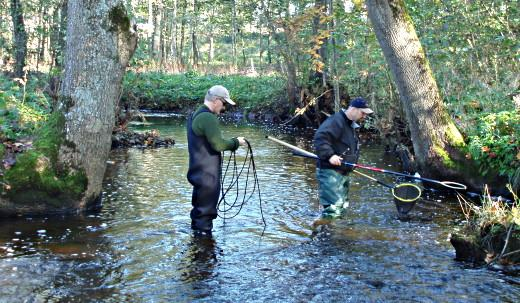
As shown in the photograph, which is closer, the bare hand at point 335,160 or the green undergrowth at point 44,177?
the bare hand at point 335,160

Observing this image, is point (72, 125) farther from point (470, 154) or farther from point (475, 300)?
point (470, 154)

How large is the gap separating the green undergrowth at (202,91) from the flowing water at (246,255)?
571 inches

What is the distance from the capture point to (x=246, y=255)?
6734 millimetres

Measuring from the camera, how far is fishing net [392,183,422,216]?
8.04 metres

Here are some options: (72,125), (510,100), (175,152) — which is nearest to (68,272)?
(72,125)

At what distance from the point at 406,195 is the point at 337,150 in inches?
47.6

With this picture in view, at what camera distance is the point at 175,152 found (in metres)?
15.2

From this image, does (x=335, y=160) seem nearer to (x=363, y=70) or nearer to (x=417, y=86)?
(x=417, y=86)

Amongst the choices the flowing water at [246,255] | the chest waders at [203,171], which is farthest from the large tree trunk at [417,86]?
the chest waders at [203,171]

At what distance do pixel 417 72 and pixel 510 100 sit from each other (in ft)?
6.01

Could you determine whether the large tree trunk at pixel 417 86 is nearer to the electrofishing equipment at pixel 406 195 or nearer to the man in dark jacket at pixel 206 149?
the electrofishing equipment at pixel 406 195

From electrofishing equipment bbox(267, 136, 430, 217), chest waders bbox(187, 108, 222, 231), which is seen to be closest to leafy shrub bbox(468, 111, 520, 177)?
electrofishing equipment bbox(267, 136, 430, 217)

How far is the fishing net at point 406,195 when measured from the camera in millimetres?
8039

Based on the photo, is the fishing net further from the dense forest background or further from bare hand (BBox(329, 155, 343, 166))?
the dense forest background
